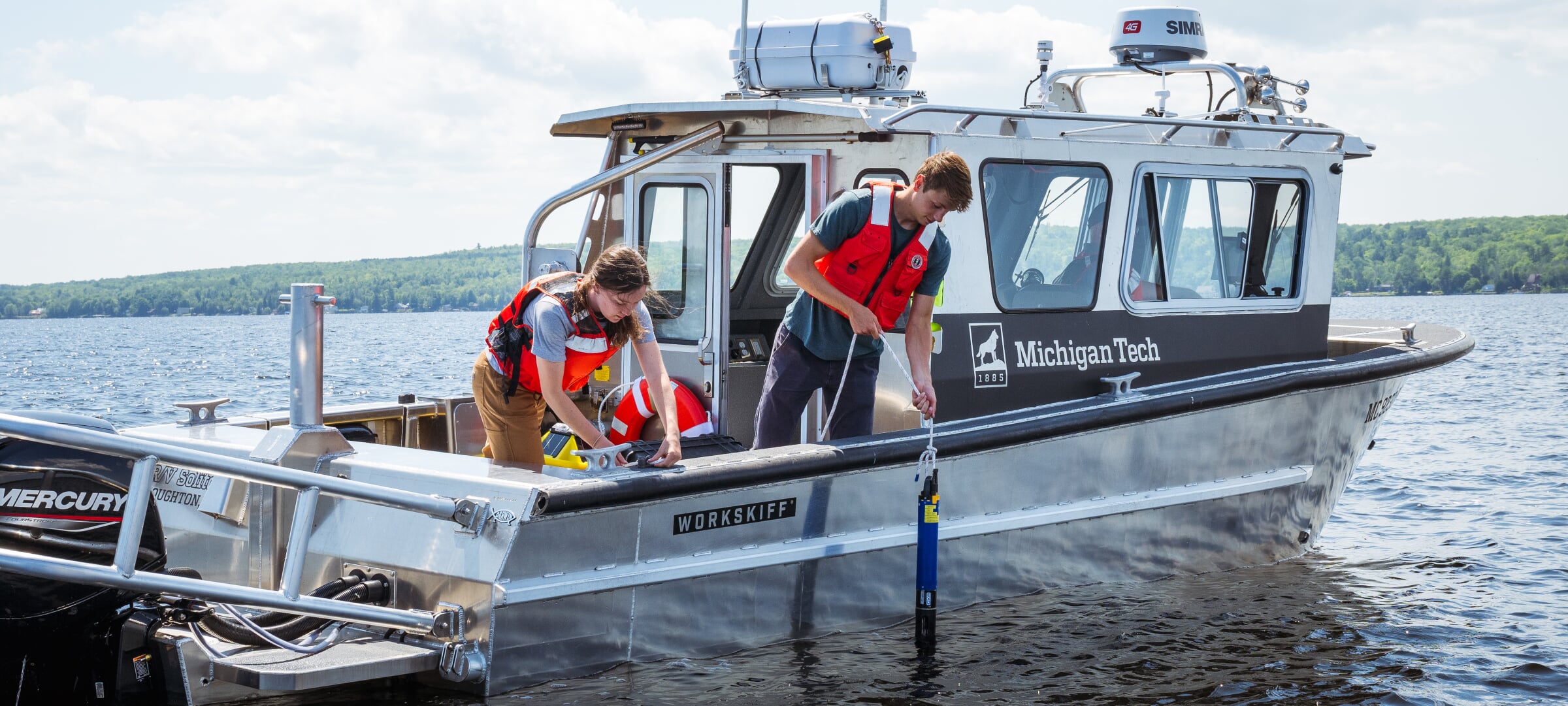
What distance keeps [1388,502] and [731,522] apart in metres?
7.77

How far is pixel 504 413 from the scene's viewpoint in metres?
4.91

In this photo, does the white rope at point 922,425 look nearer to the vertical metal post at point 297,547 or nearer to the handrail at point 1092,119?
the handrail at point 1092,119

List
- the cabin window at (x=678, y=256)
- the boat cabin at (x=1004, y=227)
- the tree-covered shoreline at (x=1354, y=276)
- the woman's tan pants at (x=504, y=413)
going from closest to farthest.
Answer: the woman's tan pants at (x=504, y=413) < the boat cabin at (x=1004, y=227) < the cabin window at (x=678, y=256) < the tree-covered shoreline at (x=1354, y=276)

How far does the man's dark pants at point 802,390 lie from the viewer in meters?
5.30

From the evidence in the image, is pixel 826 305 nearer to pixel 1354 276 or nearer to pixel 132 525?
pixel 132 525

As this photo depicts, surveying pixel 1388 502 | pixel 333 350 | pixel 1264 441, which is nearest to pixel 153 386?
pixel 333 350

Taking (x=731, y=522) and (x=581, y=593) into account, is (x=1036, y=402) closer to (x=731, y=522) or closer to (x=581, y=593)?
(x=731, y=522)

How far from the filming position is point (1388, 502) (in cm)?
1080

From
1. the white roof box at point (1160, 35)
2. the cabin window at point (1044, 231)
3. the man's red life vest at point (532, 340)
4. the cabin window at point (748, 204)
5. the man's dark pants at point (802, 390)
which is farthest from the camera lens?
the white roof box at point (1160, 35)

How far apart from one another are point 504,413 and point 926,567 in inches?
62.6

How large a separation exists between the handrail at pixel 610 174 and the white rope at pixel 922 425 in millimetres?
1074

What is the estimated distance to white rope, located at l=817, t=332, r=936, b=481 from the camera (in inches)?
198

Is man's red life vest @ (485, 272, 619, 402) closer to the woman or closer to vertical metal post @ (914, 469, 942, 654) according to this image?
the woman

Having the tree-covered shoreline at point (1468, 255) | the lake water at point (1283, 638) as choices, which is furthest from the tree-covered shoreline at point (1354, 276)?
the lake water at point (1283, 638)
